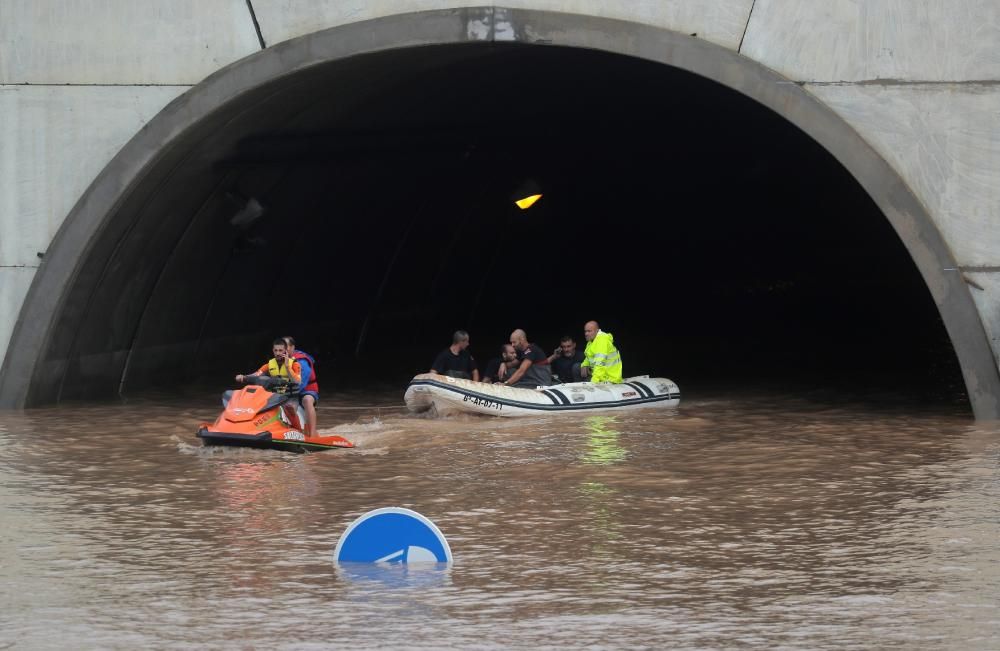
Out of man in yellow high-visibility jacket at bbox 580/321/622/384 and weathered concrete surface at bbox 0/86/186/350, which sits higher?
weathered concrete surface at bbox 0/86/186/350

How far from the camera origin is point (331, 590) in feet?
25.4

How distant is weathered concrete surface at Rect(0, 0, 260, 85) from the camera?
15.0m

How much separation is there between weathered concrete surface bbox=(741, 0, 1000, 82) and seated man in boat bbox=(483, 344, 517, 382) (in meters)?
4.81

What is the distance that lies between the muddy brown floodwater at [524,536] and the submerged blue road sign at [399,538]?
0.13 m

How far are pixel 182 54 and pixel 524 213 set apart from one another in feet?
43.7

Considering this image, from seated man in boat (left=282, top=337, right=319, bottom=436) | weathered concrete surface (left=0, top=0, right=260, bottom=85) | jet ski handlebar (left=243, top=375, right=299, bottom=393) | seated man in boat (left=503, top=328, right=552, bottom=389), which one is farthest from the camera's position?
Result: seated man in boat (left=503, top=328, right=552, bottom=389)

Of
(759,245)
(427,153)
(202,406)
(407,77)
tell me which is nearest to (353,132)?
(407,77)

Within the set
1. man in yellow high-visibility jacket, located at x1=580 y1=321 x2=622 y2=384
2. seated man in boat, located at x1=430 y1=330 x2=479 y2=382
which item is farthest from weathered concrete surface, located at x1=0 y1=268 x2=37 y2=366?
man in yellow high-visibility jacket, located at x1=580 y1=321 x2=622 y2=384

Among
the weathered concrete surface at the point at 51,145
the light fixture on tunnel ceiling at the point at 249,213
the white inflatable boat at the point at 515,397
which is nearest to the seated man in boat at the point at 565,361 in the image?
the white inflatable boat at the point at 515,397

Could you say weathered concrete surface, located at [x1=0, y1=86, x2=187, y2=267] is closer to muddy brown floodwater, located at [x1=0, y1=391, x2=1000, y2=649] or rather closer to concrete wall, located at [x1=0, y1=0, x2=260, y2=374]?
concrete wall, located at [x1=0, y1=0, x2=260, y2=374]

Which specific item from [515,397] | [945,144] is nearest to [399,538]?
[515,397]

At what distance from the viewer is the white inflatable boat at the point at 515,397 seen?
15.6 metres

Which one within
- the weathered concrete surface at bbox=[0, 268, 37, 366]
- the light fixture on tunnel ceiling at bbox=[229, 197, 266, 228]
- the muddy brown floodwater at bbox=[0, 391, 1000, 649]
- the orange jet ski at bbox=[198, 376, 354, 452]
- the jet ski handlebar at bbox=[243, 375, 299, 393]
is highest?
the light fixture on tunnel ceiling at bbox=[229, 197, 266, 228]

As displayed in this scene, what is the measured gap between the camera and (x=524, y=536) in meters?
9.23
